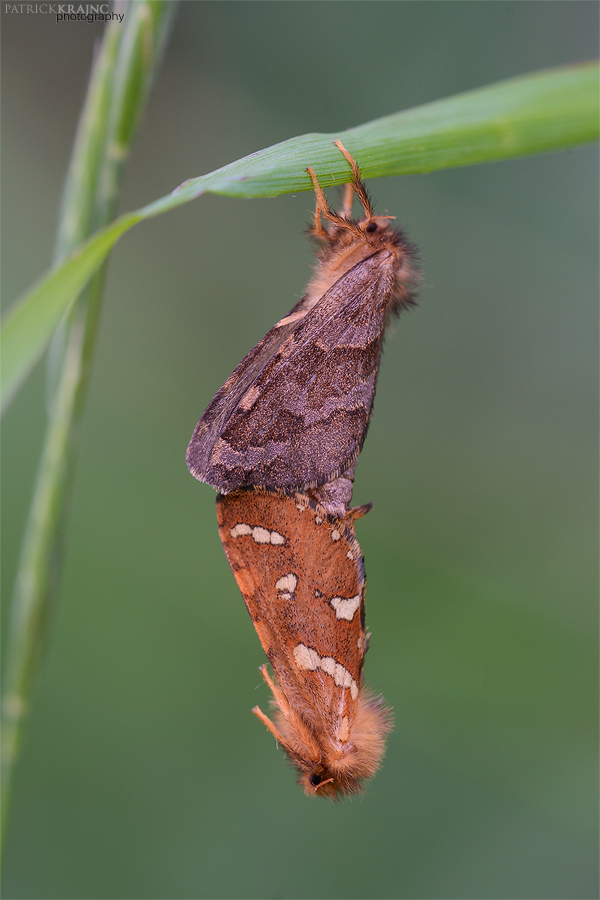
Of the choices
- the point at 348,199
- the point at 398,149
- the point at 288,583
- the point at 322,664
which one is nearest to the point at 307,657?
the point at 322,664

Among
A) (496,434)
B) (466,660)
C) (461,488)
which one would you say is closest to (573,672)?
(466,660)

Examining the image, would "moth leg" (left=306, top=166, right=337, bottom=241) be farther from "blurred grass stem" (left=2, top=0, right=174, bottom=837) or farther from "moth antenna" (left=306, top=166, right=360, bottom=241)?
"blurred grass stem" (left=2, top=0, right=174, bottom=837)

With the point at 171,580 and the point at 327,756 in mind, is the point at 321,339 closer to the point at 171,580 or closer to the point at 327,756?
the point at 327,756

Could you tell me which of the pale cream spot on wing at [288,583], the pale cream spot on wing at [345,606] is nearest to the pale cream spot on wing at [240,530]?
the pale cream spot on wing at [288,583]

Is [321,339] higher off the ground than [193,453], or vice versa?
[321,339]

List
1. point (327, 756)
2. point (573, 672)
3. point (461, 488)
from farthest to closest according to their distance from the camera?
point (461, 488), point (573, 672), point (327, 756)

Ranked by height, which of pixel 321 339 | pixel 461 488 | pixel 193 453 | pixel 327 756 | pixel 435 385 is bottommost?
pixel 327 756

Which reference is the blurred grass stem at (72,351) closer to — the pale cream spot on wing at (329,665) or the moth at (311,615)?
the moth at (311,615)
